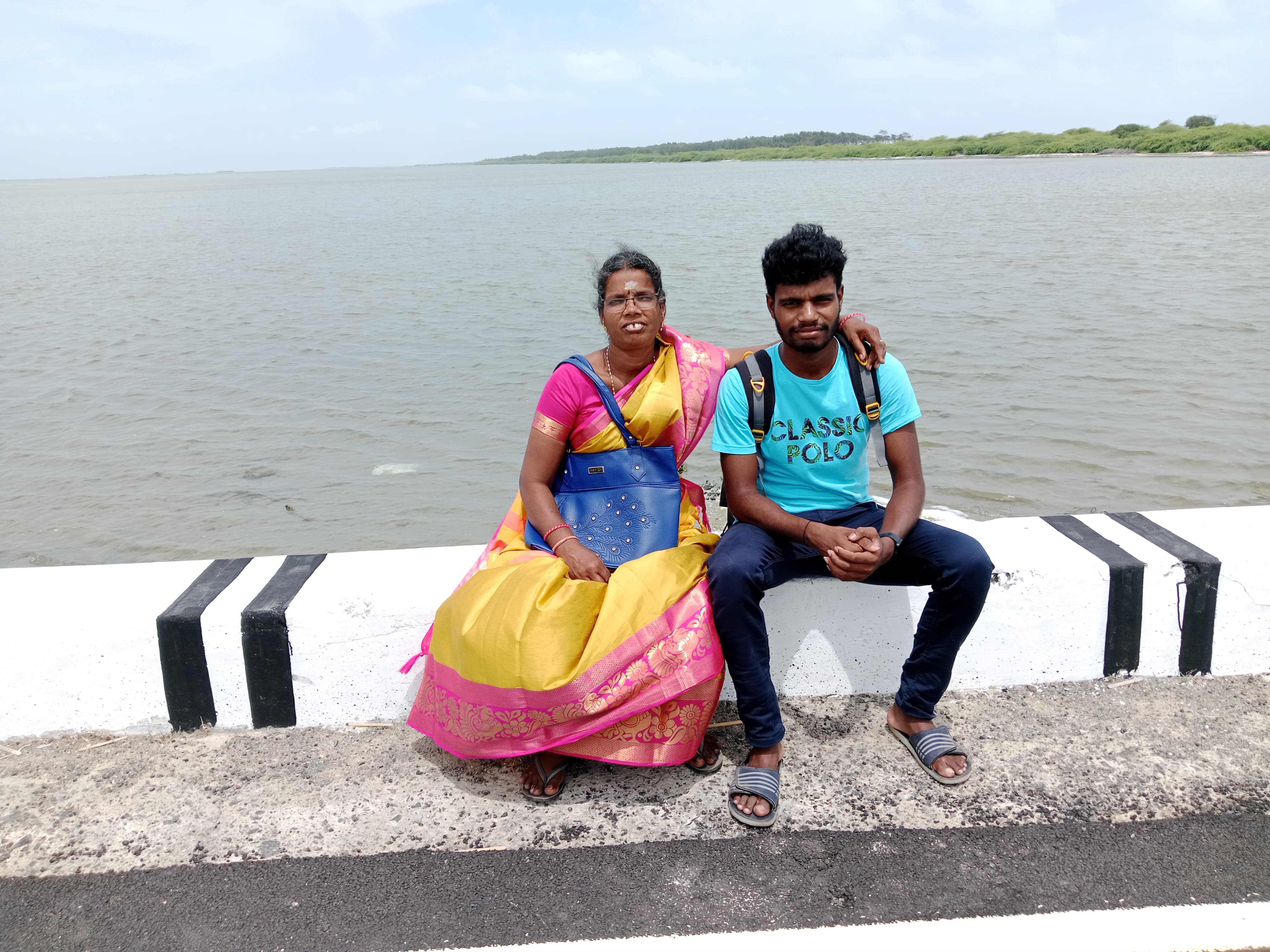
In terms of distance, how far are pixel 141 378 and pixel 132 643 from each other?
9.95 m

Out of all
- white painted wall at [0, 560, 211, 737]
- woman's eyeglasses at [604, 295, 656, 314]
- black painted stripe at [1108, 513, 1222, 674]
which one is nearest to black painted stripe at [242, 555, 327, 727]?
white painted wall at [0, 560, 211, 737]

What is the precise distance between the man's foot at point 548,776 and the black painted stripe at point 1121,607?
5.64 feet

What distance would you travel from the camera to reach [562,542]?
3031 mm

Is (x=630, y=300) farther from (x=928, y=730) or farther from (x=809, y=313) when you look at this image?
(x=928, y=730)

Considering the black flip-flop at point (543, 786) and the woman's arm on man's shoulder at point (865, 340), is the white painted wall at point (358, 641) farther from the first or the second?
the woman's arm on man's shoulder at point (865, 340)

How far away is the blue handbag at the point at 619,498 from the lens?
3.14 meters

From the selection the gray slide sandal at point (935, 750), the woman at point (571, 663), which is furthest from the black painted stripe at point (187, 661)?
the gray slide sandal at point (935, 750)

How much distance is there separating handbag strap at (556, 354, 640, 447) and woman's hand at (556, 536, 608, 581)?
392 mm

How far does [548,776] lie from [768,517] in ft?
3.17

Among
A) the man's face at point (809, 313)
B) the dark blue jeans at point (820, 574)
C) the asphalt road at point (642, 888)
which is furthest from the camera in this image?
the man's face at point (809, 313)

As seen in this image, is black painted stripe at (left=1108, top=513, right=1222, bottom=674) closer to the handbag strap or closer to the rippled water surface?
the handbag strap

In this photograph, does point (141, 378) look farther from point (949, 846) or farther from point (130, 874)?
point (949, 846)

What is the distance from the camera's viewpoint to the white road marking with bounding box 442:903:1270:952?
6.84 feet

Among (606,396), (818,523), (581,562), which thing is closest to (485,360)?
(606,396)
